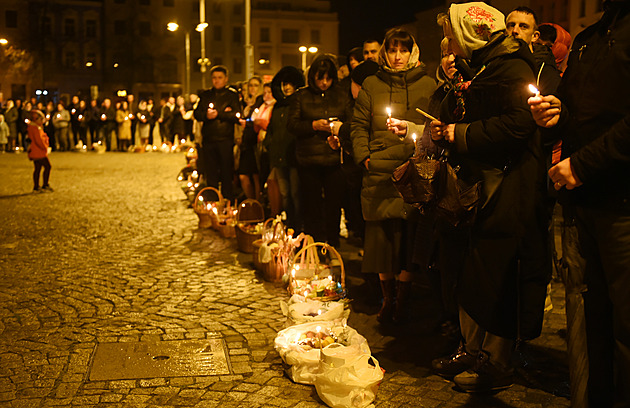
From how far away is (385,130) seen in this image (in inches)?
257

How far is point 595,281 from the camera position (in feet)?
13.0

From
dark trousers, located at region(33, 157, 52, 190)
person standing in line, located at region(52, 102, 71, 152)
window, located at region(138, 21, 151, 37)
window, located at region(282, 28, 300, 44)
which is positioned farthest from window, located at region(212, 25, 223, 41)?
dark trousers, located at region(33, 157, 52, 190)

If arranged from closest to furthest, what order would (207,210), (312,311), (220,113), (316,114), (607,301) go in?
(607,301) → (312,311) → (316,114) → (207,210) → (220,113)

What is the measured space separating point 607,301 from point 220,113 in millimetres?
9327

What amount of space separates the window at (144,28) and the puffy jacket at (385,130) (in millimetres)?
80781

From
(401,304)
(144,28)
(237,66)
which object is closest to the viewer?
(401,304)

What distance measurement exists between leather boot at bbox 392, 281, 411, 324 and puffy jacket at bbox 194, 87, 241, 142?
6613 mm

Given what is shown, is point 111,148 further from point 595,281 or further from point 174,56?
point 174,56

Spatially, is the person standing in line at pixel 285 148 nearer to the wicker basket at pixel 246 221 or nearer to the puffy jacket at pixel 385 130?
the wicker basket at pixel 246 221

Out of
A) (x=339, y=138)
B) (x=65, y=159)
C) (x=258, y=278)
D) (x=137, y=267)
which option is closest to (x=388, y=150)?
(x=339, y=138)

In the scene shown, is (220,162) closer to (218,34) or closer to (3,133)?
(3,133)

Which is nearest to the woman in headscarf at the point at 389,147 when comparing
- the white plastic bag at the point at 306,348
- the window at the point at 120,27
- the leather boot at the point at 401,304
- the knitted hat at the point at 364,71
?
the leather boot at the point at 401,304

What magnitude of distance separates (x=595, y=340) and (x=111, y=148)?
33.0m

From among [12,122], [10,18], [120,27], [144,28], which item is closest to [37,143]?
[12,122]
